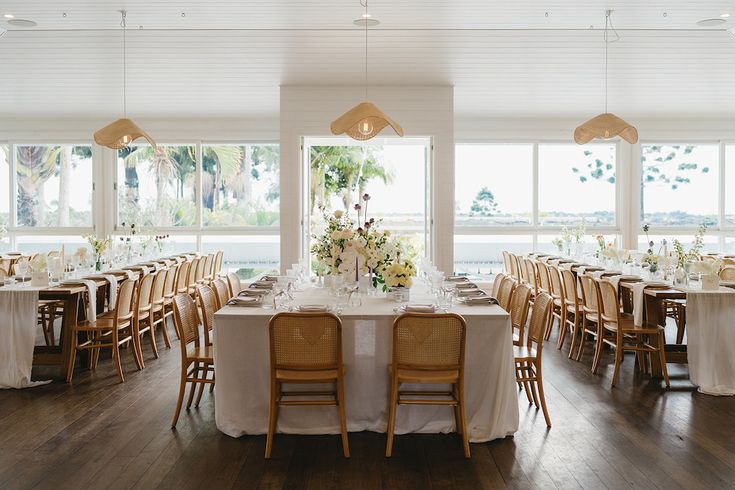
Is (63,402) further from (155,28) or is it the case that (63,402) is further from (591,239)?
(591,239)

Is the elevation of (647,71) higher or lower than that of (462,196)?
higher

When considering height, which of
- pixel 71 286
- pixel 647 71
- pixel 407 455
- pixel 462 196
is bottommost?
pixel 407 455

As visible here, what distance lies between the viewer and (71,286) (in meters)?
6.05

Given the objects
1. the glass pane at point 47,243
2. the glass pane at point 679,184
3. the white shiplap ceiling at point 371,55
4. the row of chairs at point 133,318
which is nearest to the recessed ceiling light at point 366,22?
the white shiplap ceiling at point 371,55

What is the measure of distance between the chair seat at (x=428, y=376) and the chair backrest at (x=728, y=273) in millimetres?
5076

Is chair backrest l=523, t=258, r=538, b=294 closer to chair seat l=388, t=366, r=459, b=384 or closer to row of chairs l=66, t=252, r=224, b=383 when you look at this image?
row of chairs l=66, t=252, r=224, b=383

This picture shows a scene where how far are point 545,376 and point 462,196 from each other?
6.28 m

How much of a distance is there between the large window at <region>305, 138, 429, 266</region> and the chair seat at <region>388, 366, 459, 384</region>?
2399 millimetres

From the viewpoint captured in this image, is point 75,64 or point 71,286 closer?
point 71,286

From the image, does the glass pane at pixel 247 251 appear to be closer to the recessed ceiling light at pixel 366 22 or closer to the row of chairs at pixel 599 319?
the row of chairs at pixel 599 319

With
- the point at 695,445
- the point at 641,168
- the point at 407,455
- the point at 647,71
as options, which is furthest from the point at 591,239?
the point at 407,455

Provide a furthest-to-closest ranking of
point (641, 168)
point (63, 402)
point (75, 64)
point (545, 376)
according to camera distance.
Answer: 1. point (641, 168)
2. point (75, 64)
3. point (545, 376)
4. point (63, 402)

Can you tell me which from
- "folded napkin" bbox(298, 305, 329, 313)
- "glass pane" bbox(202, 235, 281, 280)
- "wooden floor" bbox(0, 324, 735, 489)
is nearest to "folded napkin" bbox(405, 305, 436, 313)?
"folded napkin" bbox(298, 305, 329, 313)

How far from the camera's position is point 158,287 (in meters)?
7.25
